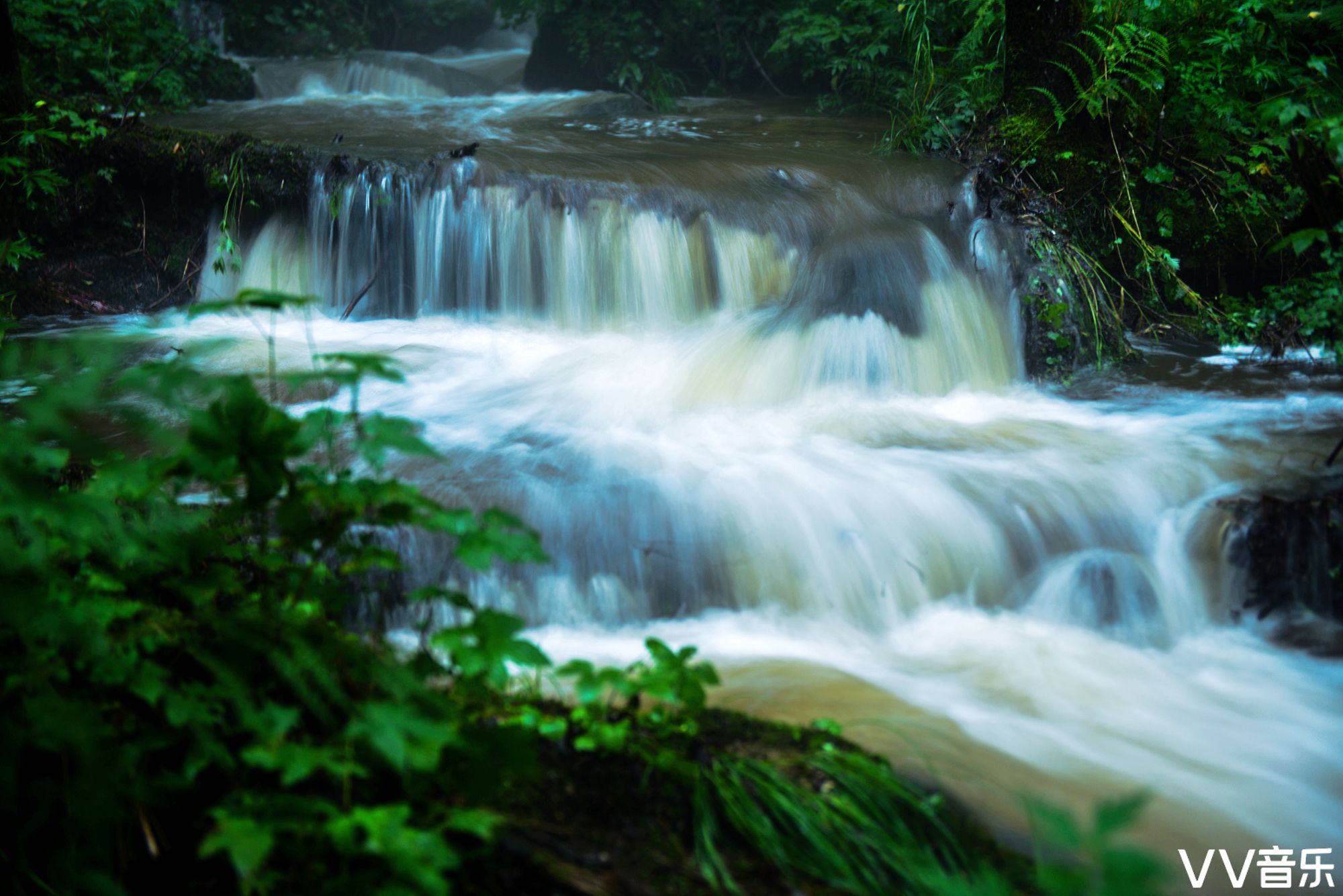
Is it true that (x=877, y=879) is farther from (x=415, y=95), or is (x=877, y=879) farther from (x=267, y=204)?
(x=415, y=95)

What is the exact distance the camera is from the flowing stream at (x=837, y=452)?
308 centimetres

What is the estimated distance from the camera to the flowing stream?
308 centimetres

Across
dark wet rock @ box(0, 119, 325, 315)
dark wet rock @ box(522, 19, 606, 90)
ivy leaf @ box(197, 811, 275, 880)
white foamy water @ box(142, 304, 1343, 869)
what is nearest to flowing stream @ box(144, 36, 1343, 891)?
white foamy water @ box(142, 304, 1343, 869)

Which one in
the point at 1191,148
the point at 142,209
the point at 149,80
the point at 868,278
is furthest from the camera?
the point at 149,80

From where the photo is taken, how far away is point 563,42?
13414 mm

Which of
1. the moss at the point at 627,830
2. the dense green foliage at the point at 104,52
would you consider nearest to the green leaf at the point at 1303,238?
the moss at the point at 627,830

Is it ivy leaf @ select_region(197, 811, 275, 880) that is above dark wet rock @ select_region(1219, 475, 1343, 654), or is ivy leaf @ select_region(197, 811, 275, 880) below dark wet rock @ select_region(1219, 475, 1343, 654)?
above

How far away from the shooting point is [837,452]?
4.55m

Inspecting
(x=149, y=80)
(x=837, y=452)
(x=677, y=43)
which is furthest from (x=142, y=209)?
(x=677, y=43)

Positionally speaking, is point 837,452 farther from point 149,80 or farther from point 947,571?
point 149,80

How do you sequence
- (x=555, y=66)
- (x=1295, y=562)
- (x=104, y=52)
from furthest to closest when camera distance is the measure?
(x=555, y=66) < (x=104, y=52) < (x=1295, y=562)

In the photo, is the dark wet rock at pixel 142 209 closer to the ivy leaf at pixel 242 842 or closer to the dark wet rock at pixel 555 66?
the ivy leaf at pixel 242 842

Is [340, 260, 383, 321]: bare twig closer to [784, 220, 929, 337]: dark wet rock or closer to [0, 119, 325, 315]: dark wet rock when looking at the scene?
[0, 119, 325, 315]: dark wet rock

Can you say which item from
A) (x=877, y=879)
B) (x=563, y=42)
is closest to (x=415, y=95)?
(x=563, y=42)
